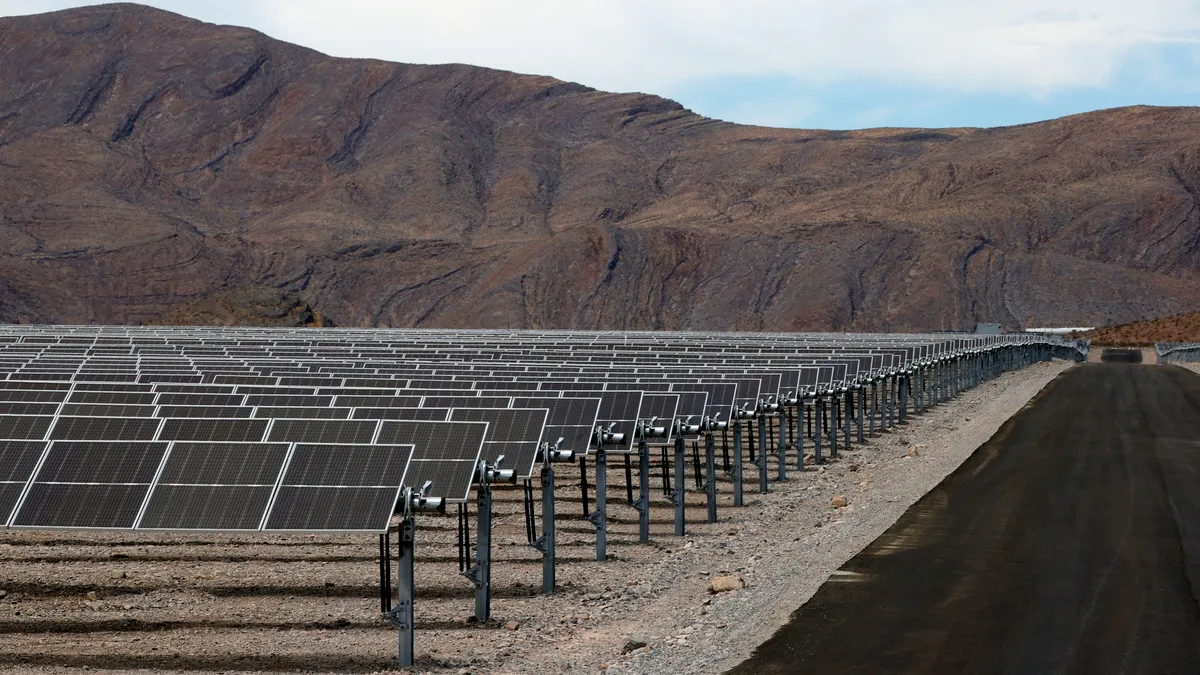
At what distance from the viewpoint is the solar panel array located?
1184 cm

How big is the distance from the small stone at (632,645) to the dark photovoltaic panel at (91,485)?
420 cm

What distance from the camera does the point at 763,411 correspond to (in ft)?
73.5

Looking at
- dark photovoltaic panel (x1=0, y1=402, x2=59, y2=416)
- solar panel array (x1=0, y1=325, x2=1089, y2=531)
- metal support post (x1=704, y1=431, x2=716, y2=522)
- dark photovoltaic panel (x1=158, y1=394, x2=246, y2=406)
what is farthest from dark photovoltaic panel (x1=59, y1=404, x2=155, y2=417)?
metal support post (x1=704, y1=431, x2=716, y2=522)

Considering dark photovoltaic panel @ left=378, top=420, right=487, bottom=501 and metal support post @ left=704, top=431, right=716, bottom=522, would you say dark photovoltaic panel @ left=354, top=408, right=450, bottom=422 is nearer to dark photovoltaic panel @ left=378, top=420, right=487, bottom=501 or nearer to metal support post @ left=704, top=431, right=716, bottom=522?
dark photovoltaic panel @ left=378, top=420, right=487, bottom=501

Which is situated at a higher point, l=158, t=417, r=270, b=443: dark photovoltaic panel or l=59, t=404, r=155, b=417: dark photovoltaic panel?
l=158, t=417, r=270, b=443: dark photovoltaic panel

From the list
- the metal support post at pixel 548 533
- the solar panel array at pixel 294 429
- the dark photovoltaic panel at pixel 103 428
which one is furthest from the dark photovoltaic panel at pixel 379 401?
the metal support post at pixel 548 533

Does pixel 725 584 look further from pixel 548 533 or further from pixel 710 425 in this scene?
pixel 710 425

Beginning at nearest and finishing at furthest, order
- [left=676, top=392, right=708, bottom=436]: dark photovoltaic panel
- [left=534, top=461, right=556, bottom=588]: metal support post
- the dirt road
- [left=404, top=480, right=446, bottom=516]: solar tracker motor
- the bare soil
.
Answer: the dirt road
[left=404, top=480, right=446, bottom=516]: solar tracker motor
the bare soil
[left=534, top=461, right=556, bottom=588]: metal support post
[left=676, top=392, right=708, bottom=436]: dark photovoltaic panel

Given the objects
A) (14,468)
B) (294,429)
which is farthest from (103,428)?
(14,468)

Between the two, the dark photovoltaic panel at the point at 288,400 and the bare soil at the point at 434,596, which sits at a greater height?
the dark photovoltaic panel at the point at 288,400

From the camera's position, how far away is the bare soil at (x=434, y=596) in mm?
11594

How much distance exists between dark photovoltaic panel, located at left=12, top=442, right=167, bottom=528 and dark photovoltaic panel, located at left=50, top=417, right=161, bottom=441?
3.11 metres

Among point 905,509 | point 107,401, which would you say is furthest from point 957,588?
point 107,401

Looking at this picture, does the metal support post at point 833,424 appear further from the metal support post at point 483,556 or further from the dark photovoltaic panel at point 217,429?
the metal support post at point 483,556
